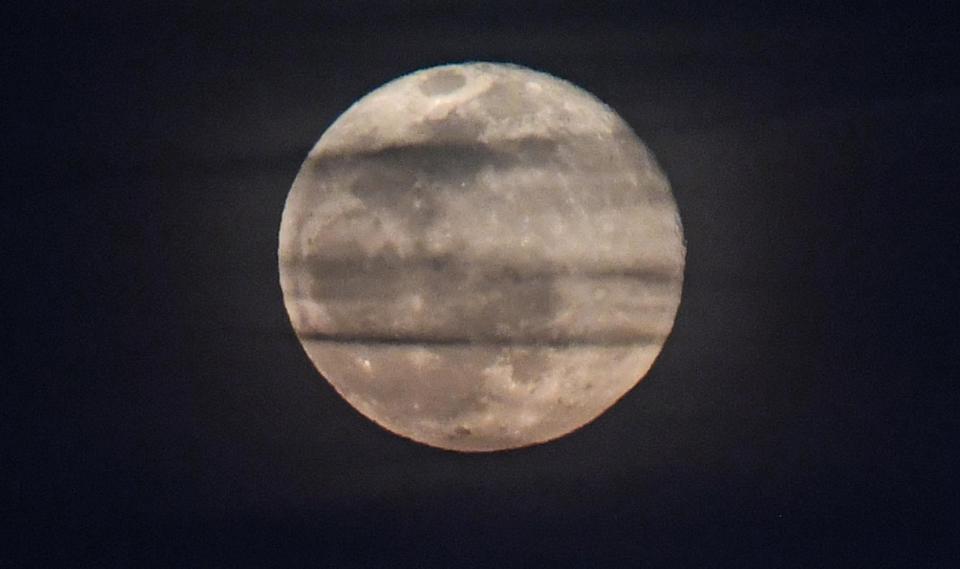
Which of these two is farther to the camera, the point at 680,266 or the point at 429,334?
the point at 680,266

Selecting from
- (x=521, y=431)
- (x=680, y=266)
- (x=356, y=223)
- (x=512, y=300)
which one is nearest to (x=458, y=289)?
(x=512, y=300)

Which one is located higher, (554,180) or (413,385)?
(554,180)

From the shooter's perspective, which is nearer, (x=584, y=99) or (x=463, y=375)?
(x=463, y=375)

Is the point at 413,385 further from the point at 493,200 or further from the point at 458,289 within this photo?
the point at 493,200

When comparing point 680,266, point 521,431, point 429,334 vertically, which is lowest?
point 521,431

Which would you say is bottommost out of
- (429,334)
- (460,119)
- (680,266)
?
(429,334)

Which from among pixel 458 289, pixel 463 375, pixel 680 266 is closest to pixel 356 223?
pixel 458 289

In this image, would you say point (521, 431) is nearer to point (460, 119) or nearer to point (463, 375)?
point (463, 375)
